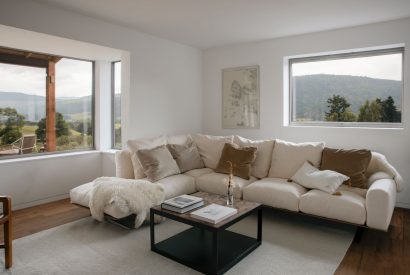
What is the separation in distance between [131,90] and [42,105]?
1.39 meters

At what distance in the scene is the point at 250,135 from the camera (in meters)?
5.18


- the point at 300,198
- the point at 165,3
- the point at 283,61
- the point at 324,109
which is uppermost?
the point at 165,3

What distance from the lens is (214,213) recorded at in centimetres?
254

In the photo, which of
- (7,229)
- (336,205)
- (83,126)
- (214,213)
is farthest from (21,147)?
(336,205)

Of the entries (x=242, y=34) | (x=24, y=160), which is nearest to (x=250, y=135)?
(x=242, y=34)

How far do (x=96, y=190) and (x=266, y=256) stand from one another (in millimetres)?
1845

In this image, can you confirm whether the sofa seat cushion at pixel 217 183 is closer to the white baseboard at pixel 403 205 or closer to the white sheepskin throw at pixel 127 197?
the white sheepskin throw at pixel 127 197

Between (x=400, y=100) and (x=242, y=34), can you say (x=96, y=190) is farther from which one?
(x=400, y=100)

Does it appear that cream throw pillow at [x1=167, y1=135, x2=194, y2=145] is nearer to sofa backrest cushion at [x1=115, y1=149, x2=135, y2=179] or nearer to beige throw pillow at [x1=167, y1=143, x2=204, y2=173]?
beige throw pillow at [x1=167, y1=143, x2=204, y2=173]

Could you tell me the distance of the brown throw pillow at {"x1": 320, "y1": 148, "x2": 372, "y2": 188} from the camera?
11.0 feet

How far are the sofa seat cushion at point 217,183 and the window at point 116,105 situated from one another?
202 cm

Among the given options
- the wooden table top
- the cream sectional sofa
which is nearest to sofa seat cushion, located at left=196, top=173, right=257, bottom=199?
the cream sectional sofa

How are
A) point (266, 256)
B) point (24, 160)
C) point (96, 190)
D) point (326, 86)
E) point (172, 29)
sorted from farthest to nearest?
1. point (326, 86)
2. point (172, 29)
3. point (24, 160)
4. point (96, 190)
5. point (266, 256)

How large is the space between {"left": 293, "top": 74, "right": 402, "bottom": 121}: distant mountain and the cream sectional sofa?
110 centimetres
